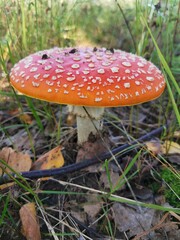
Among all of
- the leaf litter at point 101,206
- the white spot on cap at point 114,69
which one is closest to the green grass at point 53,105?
the leaf litter at point 101,206

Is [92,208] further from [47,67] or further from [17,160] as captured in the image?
[47,67]

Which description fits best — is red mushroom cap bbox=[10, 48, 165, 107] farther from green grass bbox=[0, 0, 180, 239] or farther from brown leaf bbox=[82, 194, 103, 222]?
brown leaf bbox=[82, 194, 103, 222]

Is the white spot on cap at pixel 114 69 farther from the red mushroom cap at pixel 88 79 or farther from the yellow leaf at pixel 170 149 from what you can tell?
the yellow leaf at pixel 170 149

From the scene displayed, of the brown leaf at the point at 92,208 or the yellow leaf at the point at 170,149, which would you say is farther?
the yellow leaf at the point at 170,149

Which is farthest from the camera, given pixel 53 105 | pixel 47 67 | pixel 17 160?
pixel 53 105

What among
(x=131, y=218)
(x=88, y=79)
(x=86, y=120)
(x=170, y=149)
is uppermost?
(x=88, y=79)

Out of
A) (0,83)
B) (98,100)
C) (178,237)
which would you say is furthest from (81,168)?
(0,83)

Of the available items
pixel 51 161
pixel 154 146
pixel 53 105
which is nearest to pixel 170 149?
pixel 154 146

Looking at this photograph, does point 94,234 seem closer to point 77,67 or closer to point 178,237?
point 178,237
